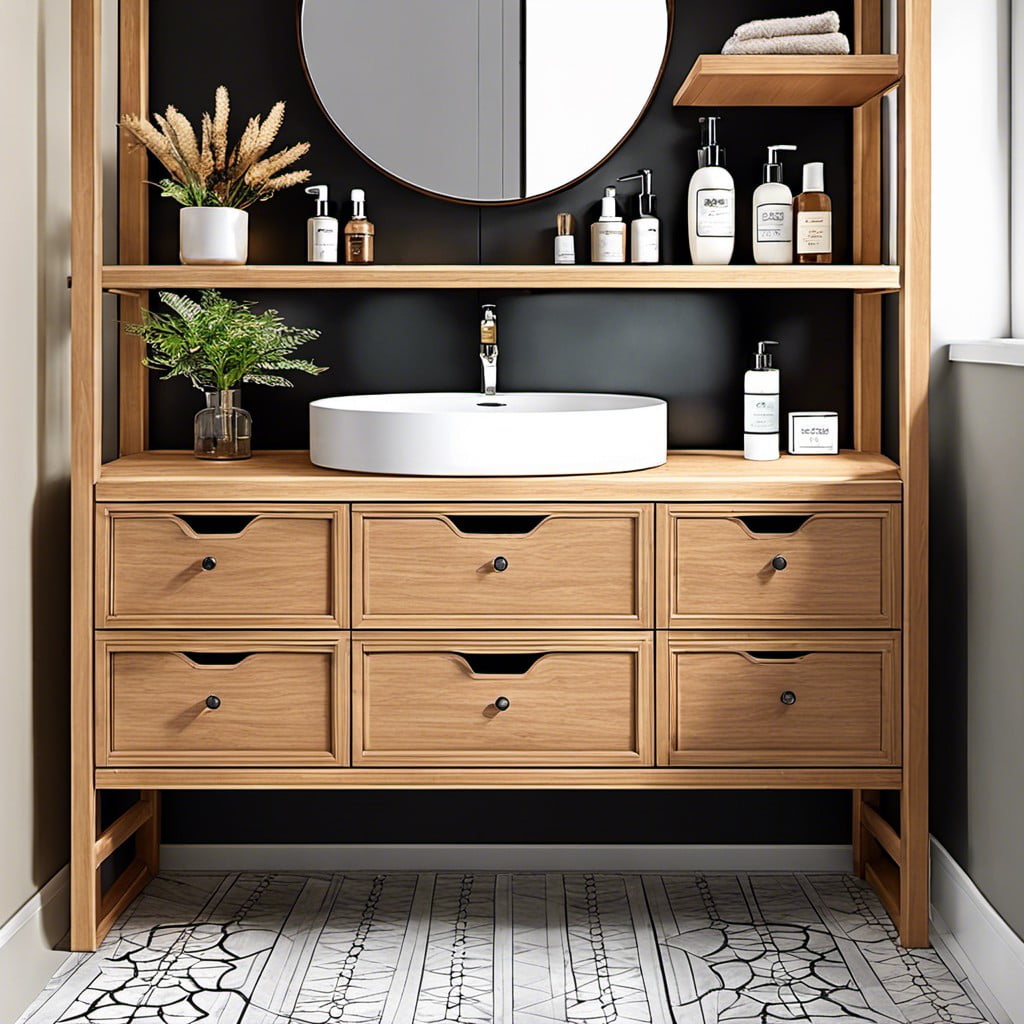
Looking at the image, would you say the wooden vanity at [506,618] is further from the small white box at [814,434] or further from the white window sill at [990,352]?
the small white box at [814,434]

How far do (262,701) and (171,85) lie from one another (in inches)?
49.6

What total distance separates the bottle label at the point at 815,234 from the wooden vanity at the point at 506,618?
0.24 m

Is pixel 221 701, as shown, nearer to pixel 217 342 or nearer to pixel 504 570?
pixel 504 570

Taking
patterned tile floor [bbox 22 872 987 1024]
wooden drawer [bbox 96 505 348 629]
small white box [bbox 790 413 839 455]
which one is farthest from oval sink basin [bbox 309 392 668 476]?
patterned tile floor [bbox 22 872 987 1024]

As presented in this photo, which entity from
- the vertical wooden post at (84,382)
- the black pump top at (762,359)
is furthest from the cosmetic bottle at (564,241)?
the vertical wooden post at (84,382)

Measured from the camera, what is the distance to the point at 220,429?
7.78ft

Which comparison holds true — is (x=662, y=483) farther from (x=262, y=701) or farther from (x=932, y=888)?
(x=932, y=888)

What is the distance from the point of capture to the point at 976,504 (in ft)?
7.11

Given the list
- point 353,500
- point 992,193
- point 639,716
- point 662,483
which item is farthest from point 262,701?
point 992,193

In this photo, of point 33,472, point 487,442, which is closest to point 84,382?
point 33,472

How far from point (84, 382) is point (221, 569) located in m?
0.39

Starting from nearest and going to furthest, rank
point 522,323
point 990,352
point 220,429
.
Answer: point 990,352 < point 220,429 < point 522,323

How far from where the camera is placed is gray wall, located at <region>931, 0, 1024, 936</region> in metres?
2.09

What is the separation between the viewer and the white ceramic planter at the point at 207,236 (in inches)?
90.6
